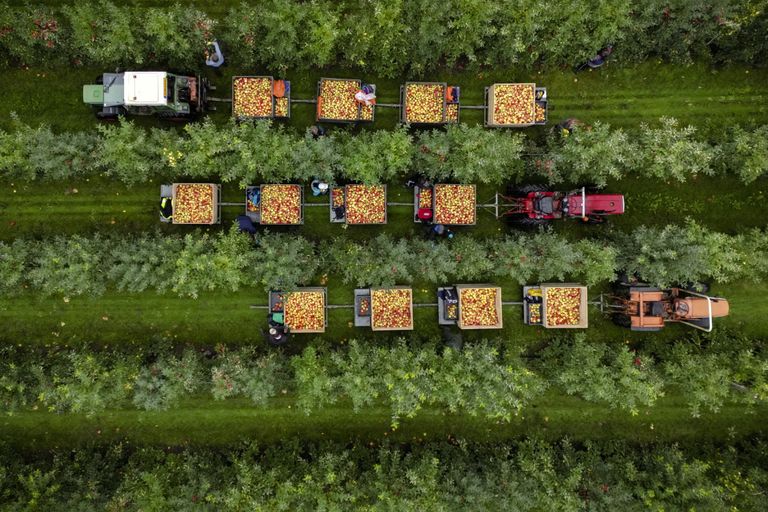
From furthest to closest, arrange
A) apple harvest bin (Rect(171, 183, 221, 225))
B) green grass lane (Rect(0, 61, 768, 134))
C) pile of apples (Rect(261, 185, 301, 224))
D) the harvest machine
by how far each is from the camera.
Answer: green grass lane (Rect(0, 61, 768, 134)) < pile of apples (Rect(261, 185, 301, 224)) < apple harvest bin (Rect(171, 183, 221, 225)) < the harvest machine

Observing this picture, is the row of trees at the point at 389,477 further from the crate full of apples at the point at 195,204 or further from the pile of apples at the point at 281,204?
the crate full of apples at the point at 195,204

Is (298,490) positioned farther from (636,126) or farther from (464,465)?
(636,126)

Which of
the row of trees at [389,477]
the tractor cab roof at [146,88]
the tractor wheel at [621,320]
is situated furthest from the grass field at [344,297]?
the tractor cab roof at [146,88]

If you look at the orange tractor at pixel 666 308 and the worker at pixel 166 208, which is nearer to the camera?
the orange tractor at pixel 666 308

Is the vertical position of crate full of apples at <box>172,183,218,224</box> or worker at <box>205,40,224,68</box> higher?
worker at <box>205,40,224,68</box>

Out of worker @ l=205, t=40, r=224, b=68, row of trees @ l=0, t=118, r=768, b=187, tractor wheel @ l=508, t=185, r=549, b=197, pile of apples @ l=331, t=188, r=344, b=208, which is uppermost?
worker @ l=205, t=40, r=224, b=68

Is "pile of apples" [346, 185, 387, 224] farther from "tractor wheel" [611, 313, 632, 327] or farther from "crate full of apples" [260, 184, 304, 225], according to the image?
"tractor wheel" [611, 313, 632, 327]

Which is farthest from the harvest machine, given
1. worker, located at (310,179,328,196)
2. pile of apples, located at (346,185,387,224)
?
pile of apples, located at (346,185,387,224)

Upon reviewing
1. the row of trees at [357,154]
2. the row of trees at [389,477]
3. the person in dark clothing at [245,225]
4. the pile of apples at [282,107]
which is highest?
the pile of apples at [282,107]
